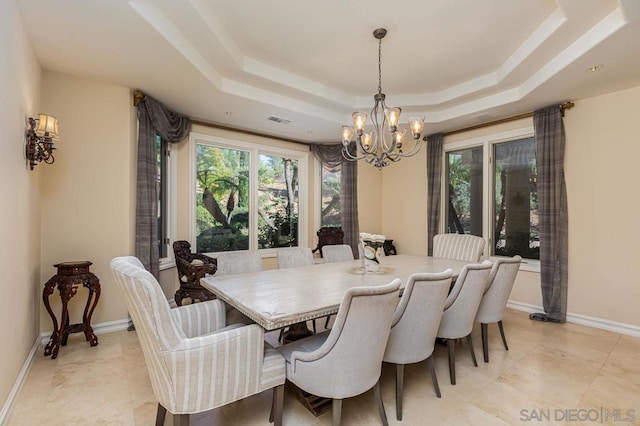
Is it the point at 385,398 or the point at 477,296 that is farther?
the point at 477,296

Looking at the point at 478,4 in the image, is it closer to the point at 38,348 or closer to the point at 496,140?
the point at 496,140

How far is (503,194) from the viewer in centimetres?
440

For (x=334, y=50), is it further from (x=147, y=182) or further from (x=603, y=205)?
(x=603, y=205)

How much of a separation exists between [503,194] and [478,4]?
9.28ft

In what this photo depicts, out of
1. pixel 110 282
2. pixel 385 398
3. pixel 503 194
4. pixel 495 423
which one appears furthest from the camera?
pixel 503 194

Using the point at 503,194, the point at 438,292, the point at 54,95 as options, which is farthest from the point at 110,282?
the point at 503,194

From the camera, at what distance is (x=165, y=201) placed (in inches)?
158

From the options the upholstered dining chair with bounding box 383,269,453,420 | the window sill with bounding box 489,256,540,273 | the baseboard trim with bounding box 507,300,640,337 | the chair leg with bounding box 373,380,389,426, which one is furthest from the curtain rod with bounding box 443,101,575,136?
the chair leg with bounding box 373,380,389,426

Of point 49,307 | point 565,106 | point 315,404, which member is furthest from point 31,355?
point 565,106

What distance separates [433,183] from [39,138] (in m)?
4.87

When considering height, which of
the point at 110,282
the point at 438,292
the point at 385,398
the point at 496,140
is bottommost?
the point at 385,398

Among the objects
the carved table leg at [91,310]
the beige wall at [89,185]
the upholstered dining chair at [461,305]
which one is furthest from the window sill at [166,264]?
the upholstered dining chair at [461,305]

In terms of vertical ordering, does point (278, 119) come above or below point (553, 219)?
above

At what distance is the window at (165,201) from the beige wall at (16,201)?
53.2 inches
